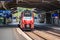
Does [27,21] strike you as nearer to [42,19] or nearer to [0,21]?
[0,21]

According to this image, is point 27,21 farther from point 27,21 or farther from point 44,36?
point 44,36

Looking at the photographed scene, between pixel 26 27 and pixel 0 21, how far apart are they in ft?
120

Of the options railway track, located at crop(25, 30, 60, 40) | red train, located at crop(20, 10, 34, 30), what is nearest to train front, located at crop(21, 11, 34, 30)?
red train, located at crop(20, 10, 34, 30)

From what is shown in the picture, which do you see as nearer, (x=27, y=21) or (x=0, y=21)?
(x=27, y=21)

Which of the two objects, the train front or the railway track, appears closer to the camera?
the railway track

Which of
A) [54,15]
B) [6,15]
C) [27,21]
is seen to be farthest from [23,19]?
[6,15]

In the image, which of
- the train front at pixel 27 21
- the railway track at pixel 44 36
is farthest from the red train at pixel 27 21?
the railway track at pixel 44 36

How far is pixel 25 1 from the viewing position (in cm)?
4119

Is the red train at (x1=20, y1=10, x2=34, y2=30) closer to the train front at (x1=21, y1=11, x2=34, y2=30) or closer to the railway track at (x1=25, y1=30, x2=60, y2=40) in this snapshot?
the train front at (x1=21, y1=11, x2=34, y2=30)

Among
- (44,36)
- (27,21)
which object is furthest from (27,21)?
(44,36)

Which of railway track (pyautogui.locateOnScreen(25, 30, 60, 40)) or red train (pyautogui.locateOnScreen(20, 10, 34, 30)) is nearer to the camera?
railway track (pyautogui.locateOnScreen(25, 30, 60, 40))

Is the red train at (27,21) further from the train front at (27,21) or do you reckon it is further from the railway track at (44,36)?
the railway track at (44,36)

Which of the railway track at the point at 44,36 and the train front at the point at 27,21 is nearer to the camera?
the railway track at the point at 44,36

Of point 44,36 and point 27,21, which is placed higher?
point 27,21
